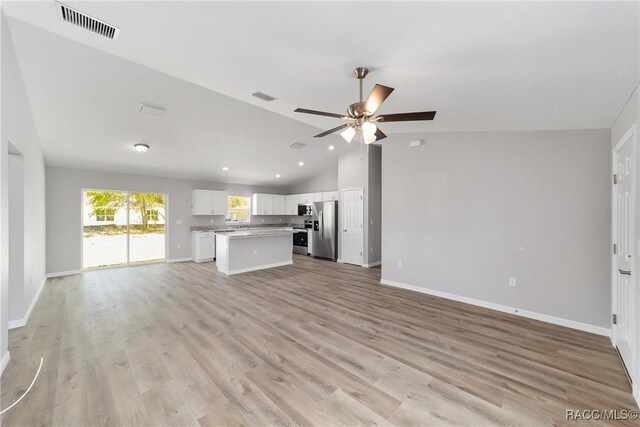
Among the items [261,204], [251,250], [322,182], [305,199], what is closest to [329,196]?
[322,182]

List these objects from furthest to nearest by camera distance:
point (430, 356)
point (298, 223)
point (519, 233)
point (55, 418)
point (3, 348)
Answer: point (298, 223) < point (519, 233) < point (430, 356) < point (3, 348) < point (55, 418)

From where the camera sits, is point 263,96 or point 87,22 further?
point 263,96

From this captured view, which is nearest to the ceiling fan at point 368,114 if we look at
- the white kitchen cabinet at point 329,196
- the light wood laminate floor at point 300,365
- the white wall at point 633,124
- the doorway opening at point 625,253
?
the white wall at point 633,124

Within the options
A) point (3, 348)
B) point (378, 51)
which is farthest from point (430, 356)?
point (3, 348)

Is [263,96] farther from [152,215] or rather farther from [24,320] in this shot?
[152,215]

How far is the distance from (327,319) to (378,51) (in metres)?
3.01

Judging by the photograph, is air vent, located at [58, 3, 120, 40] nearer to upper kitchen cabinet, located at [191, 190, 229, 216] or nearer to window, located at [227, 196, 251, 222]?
upper kitchen cabinet, located at [191, 190, 229, 216]

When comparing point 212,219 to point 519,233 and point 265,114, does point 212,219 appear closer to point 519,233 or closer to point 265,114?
point 265,114

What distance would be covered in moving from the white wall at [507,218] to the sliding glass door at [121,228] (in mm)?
6273

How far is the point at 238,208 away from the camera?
29.1 feet

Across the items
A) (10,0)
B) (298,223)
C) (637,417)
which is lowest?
(637,417)

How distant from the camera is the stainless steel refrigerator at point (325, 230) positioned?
744cm

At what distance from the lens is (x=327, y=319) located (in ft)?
11.0

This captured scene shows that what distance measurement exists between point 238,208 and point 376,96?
758 cm
